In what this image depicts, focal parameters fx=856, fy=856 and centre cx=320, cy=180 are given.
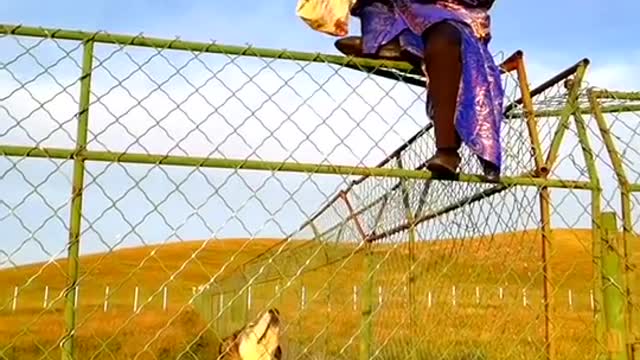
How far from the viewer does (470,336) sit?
194 inches

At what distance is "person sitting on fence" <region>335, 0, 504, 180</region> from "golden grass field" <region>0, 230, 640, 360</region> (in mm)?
511

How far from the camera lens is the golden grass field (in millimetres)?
3209

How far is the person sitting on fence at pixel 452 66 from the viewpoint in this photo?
3244mm

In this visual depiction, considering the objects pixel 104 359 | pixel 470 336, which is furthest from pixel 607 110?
pixel 104 359

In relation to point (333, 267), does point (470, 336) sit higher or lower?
lower

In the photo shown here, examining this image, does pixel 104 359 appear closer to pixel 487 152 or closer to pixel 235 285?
pixel 487 152

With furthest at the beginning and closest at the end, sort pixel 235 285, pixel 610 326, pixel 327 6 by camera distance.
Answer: pixel 235 285, pixel 327 6, pixel 610 326

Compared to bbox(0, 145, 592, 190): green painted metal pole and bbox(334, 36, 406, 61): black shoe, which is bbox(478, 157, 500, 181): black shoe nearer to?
bbox(0, 145, 592, 190): green painted metal pole

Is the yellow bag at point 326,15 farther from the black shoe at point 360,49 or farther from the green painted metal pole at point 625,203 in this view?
the green painted metal pole at point 625,203

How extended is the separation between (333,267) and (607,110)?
101 inches

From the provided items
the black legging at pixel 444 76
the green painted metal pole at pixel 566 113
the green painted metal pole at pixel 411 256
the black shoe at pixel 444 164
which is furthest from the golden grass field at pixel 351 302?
the black legging at pixel 444 76

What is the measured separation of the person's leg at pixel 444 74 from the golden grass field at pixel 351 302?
1.96ft

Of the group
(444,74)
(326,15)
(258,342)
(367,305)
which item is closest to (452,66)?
(444,74)

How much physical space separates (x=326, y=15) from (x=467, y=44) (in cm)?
65
